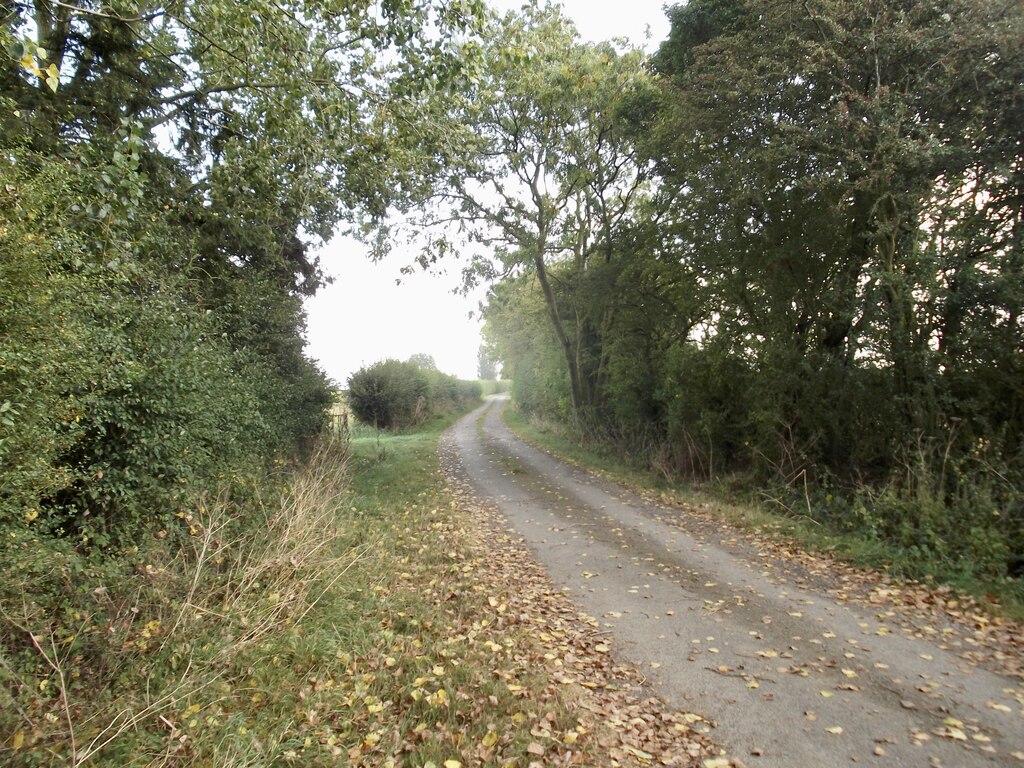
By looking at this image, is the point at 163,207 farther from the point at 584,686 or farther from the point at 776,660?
the point at 776,660

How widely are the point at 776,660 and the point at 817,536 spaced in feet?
12.9

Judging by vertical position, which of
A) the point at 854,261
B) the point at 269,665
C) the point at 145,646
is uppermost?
the point at 854,261

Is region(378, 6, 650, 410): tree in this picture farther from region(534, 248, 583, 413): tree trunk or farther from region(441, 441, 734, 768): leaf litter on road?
region(441, 441, 734, 768): leaf litter on road

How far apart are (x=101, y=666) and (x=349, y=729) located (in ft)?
6.00

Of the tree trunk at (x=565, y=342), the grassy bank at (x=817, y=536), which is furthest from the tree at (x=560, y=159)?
the grassy bank at (x=817, y=536)

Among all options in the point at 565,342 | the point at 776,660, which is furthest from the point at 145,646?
the point at 565,342

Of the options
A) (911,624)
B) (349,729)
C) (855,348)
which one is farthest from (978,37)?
(349,729)

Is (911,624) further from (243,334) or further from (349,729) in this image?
(243,334)

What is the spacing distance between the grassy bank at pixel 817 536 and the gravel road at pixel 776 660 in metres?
0.89

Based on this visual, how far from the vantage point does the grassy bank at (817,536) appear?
572 cm

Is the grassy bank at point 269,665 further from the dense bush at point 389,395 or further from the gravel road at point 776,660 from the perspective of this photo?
the dense bush at point 389,395

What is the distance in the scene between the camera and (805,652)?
461 cm

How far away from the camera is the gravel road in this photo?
3449 millimetres

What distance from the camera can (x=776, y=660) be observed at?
4.48 metres
